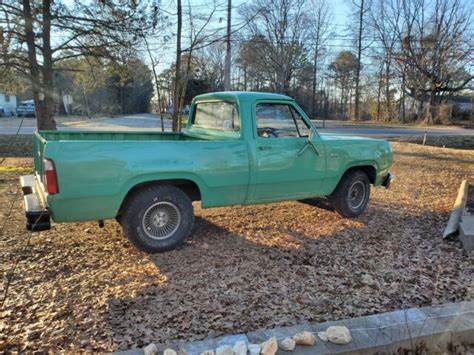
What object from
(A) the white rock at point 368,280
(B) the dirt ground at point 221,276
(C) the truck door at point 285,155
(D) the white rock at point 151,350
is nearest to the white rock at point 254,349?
(B) the dirt ground at point 221,276

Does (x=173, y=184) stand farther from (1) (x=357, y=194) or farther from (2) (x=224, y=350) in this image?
(1) (x=357, y=194)

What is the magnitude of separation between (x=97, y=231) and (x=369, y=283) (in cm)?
347

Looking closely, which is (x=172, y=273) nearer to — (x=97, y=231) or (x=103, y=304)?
(x=103, y=304)

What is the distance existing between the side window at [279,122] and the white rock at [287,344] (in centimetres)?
282

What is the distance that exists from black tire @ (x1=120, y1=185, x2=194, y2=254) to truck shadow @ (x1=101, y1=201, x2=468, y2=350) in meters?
0.17

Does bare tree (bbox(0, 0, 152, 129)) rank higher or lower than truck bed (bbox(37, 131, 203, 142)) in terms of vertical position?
higher

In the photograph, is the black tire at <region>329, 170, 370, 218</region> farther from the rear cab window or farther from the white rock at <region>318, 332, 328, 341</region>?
the white rock at <region>318, 332, 328, 341</region>

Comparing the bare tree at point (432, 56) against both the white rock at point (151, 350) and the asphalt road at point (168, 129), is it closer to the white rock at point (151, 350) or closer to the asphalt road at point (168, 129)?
the asphalt road at point (168, 129)

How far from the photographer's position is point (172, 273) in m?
4.05

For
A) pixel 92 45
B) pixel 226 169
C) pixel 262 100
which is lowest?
pixel 226 169

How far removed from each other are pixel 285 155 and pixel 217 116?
115cm

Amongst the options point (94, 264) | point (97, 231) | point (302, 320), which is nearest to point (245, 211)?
point (97, 231)

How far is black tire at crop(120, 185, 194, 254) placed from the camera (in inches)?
171

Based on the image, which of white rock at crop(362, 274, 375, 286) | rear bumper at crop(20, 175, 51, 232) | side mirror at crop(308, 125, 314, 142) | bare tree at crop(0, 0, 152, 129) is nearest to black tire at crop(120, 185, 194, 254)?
rear bumper at crop(20, 175, 51, 232)
